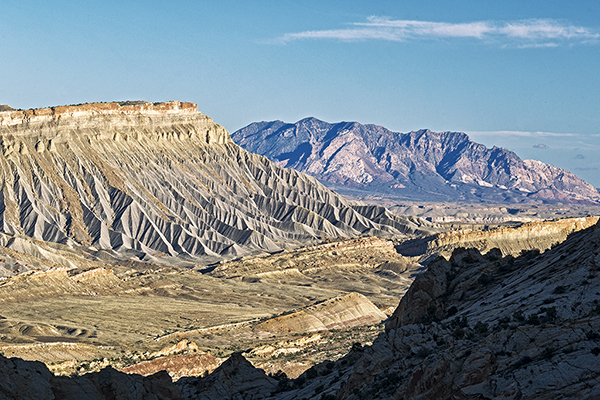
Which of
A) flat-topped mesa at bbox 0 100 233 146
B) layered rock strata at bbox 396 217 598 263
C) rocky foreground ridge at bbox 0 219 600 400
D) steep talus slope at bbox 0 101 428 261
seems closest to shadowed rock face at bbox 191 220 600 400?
rocky foreground ridge at bbox 0 219 600 400

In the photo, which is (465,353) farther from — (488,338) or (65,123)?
(65,123)

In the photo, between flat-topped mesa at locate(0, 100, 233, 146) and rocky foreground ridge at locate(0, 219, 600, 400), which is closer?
rocky foreground ridge at locate(0, 219, 600, 400)

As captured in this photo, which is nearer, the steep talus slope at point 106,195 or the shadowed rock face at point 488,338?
the shadowed rock face at point 488,338

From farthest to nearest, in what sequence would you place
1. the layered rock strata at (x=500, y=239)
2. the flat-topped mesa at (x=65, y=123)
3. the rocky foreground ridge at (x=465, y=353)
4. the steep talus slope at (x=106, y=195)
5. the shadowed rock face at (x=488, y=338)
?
the flat-topped mesa at (x=65, y=123) < the layered rock strata at (x=500, y=239) < the steep talus slope at (x=106, y=195) < the rocky foreground ridge at (x=465, y=353) < the shadowed rock face at (x=488, y=338)

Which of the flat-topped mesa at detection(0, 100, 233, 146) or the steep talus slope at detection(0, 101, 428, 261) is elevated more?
the flat-topped mesa at detection(0, 100, 233, 146)

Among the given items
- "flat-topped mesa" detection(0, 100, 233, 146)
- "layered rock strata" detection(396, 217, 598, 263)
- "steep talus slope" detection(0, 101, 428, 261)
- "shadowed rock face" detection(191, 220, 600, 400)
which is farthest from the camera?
"flat-topped mesa" detection(0, 100, 233, 146)

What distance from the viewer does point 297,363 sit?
6600 centimetres

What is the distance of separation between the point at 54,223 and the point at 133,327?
85.0 metres

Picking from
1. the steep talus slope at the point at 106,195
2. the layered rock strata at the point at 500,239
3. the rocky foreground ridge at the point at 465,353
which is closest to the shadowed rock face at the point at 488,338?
the rocky foreground ridge at the point at 465,353

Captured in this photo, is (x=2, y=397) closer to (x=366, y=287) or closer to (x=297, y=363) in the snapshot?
(x=297, y=363)

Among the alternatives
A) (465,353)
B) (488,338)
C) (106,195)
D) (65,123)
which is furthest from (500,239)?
Result: (465,353)

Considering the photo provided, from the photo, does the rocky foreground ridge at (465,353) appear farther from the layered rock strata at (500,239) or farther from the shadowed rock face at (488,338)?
the layered rock strata at (500,239)

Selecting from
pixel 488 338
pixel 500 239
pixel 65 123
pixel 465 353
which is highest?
pixel 65 123

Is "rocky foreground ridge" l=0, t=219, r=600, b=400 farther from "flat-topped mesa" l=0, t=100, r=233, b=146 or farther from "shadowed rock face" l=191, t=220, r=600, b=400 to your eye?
"flat-topped mesa" l=0, t=100, r=233, b=146
